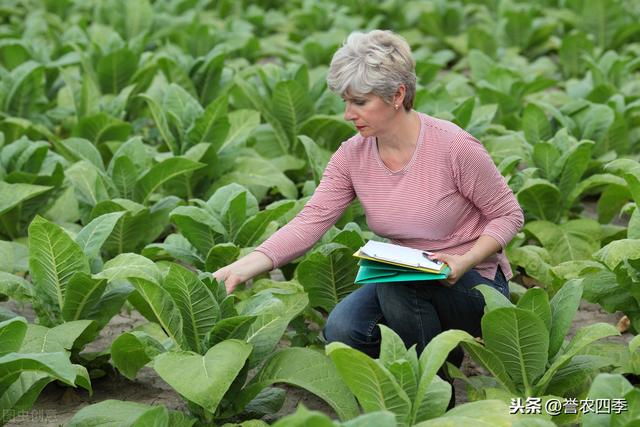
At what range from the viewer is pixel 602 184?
5.91 metres

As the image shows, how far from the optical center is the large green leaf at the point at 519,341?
3.66 meters

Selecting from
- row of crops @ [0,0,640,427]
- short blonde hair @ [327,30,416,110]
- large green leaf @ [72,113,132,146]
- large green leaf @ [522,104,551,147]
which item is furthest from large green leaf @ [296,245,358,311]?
large green leaf @ [72,113,132,146]

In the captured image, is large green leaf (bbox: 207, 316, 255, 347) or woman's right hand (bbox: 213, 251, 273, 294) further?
woman's right hand (bbox: 213, 251, 273, 294)

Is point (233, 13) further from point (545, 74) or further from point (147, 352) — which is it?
point (147, 352)

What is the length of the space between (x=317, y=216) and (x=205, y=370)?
86 centimetres

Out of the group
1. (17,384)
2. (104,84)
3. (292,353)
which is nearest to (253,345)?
(292,353)

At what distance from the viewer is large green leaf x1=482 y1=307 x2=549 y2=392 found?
12.0 feet

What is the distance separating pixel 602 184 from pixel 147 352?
10.1ft

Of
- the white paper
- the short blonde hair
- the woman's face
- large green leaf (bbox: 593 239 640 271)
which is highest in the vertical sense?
the short blonde hair

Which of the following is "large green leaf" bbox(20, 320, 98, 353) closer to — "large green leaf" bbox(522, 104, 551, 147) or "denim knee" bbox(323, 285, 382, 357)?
"denim knee" bbox(323, 285, 382, 357)

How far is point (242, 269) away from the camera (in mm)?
3934

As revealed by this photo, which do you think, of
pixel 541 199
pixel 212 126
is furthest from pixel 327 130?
pixel 541 199

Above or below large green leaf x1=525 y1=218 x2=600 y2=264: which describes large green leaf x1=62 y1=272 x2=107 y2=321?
above

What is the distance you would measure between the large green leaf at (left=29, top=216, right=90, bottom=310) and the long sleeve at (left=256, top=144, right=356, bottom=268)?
743 millimetres
